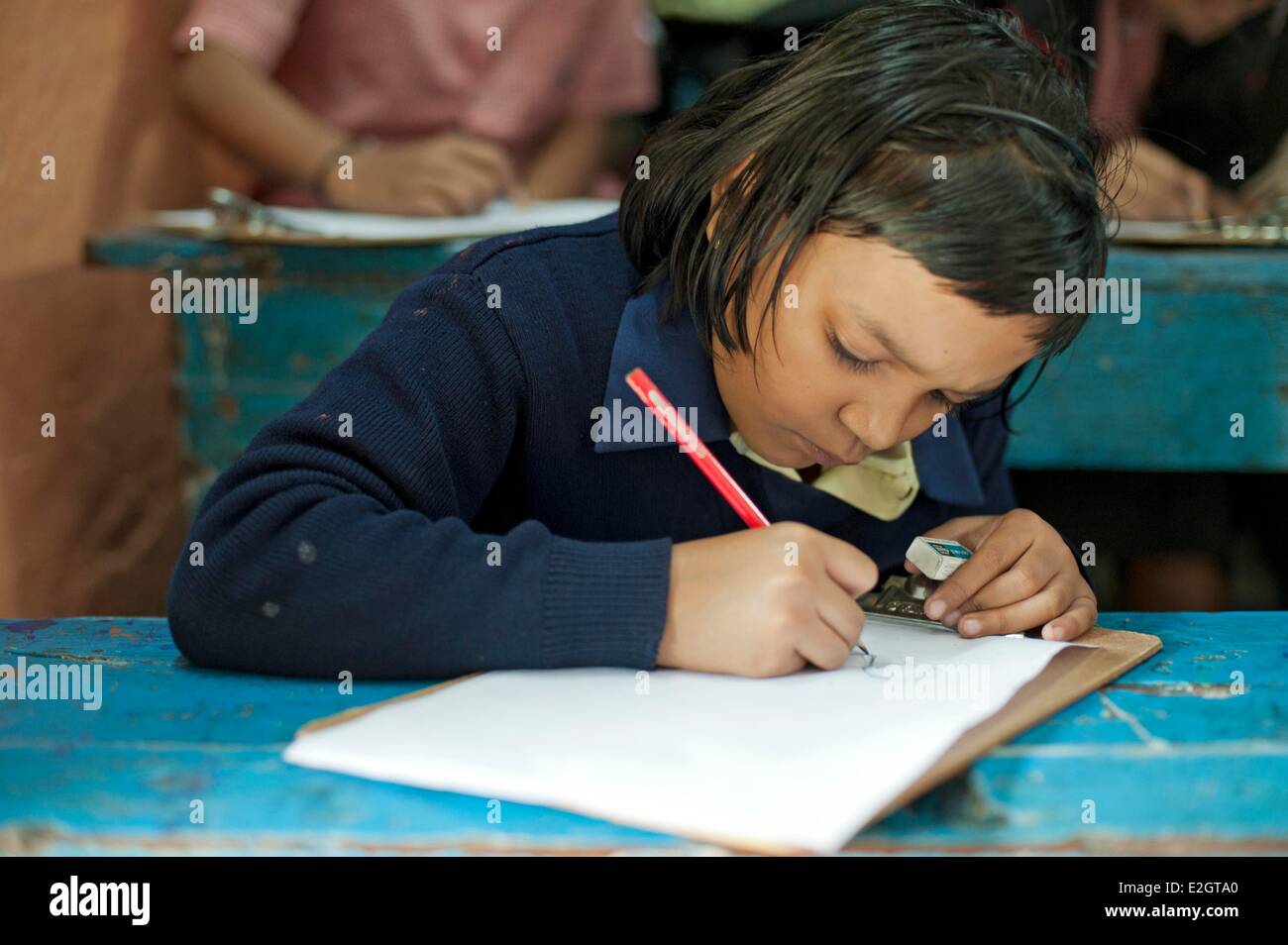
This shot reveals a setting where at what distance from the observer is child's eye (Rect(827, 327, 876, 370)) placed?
83 centimetres

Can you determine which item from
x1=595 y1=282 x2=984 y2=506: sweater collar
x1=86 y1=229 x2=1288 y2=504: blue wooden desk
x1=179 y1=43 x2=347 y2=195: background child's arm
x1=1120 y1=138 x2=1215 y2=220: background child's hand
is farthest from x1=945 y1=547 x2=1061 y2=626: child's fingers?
x1=179 y1=43 x2=347 y2=195: background child's arm

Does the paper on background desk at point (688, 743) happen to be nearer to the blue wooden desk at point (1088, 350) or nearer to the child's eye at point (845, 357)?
the child's eye at point (845, 357)

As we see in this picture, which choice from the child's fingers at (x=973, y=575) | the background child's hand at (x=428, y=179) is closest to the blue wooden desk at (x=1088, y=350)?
the background child's hand at (x=428, y=179)

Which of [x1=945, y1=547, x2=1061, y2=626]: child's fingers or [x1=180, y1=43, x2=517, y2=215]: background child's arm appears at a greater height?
[x1=180, y1=43, x2=517, y2=215]: background child's arm

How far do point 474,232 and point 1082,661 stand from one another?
949mm

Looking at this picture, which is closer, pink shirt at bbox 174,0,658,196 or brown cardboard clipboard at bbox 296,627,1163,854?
brown cardboard clipboard at bbox 296,627,1163,854

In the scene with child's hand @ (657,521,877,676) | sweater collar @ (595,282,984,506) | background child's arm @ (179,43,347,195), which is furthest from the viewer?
background child's arm @ (179,43,347,195)

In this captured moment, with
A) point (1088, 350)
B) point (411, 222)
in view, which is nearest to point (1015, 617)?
point (1088, 350)

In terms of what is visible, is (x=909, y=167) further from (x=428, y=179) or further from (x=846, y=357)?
(x=428, y=179)

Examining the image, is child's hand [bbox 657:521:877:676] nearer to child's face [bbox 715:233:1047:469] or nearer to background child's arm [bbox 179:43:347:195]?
child's face [bbox 715:233:1047:469]

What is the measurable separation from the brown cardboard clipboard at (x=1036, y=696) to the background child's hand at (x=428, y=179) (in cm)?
105

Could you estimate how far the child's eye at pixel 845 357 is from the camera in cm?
A: 83

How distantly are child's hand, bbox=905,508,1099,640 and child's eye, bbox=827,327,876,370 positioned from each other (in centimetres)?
16

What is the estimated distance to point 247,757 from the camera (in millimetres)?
611
